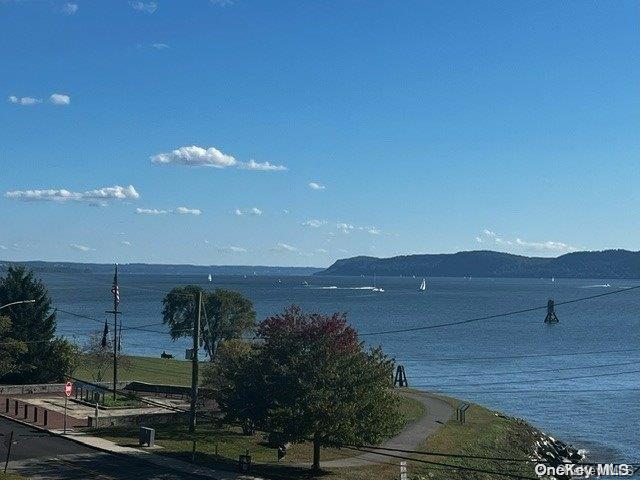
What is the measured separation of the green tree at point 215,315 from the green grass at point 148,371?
11078mm

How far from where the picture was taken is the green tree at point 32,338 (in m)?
63.1

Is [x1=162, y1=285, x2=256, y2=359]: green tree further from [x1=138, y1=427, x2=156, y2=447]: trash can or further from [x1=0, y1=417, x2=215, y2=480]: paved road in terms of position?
[x1=0, y1=417, x2=215, y2=480]: paved road

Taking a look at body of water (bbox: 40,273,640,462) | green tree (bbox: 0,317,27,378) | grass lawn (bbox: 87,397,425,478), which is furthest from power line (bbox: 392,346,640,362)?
grass lawn (bbox: 87,397,425,478)

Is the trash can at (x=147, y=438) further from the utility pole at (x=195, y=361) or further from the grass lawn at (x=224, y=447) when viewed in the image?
the utility pole at (x=195, y=361)

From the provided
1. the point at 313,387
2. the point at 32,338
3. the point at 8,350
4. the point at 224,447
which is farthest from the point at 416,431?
the point at 32,338

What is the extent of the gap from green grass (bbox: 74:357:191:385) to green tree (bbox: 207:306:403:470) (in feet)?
95.2

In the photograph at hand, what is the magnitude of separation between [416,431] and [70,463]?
21.3 metres

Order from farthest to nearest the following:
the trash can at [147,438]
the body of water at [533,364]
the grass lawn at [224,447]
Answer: the body of water at [533,364] → the trash can at [147,438] → the grass lawn at [224,447]

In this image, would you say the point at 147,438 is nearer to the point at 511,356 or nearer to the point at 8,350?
the point at 8,350

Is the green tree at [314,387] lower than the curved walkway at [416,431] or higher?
higher

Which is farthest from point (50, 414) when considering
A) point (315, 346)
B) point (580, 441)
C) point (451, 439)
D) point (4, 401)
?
point (580, 441)

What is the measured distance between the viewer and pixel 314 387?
38844 mm

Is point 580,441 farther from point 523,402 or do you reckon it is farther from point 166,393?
point 166,393

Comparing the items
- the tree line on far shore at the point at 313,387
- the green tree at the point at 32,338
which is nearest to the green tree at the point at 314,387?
the tree line on far shore at the point at 313,387
